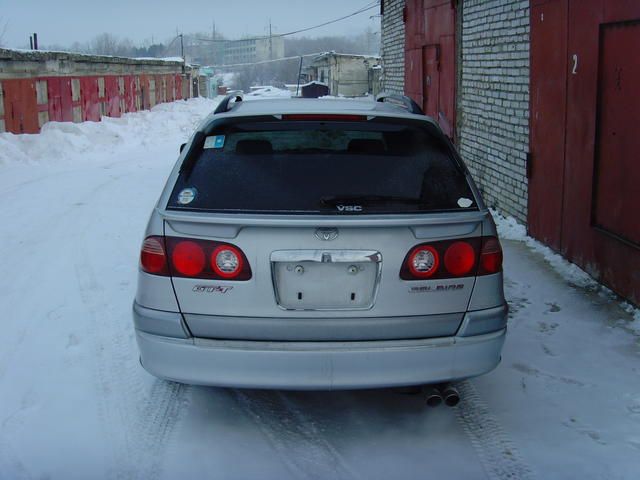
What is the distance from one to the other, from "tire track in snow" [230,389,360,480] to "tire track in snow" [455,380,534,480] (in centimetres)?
67

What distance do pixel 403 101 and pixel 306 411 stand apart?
6.61ft

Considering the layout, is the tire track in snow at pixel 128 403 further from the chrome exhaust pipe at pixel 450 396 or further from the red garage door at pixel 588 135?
the red garage door at pixel 588 135

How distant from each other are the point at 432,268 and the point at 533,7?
19.2ft

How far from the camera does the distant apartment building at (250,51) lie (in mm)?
158000

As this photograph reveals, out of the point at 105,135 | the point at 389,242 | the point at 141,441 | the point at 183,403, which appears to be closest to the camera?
the point at 389,242

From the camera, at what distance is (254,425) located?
4.00 metres

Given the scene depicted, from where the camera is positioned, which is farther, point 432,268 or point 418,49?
point 418,49

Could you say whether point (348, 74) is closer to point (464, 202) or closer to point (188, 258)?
point (464, 202)

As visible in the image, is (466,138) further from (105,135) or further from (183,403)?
(105,135)

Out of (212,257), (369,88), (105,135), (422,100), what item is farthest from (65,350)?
(369,88)

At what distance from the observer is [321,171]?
3.63 metres

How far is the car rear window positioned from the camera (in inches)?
138

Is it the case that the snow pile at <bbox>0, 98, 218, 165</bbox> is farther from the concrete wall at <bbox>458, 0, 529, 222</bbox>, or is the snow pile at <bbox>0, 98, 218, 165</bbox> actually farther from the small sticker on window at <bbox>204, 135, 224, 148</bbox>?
the small sticker on window at <bbox>204, 135, 224, 148</bbox>

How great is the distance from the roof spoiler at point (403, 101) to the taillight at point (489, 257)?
0.99 metres
